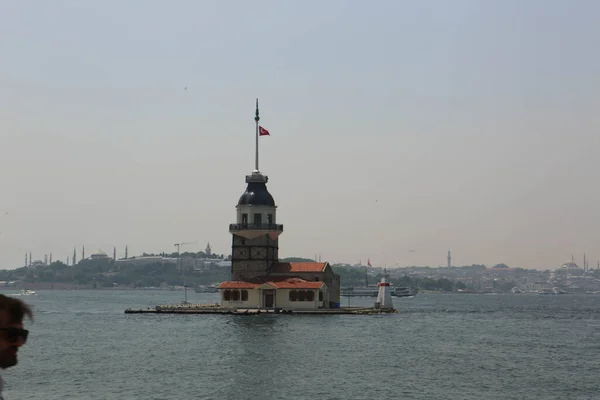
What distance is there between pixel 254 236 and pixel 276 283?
7.03 m

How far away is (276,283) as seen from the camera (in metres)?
109

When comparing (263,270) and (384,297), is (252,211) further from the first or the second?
(384,297)

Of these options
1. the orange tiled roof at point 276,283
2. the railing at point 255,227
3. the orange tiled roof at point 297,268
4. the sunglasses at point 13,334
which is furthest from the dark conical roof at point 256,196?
the sunglasses at point 13,334

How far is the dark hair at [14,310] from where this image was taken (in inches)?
260

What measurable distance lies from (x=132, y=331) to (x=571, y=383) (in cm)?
4701

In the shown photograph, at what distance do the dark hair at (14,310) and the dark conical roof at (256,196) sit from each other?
106194 mm

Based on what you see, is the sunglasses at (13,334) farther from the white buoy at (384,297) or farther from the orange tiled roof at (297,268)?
the white buoy at (384,297)

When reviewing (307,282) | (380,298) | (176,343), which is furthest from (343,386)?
(380,298)

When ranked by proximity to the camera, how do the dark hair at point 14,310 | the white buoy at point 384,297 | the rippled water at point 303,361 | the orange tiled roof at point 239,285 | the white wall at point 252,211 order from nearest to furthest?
the dark hair at point 14,310 < the rippled water at point 303,361 < the orange tiled roof at point 239,285 < the white wall at point 252,211 < the white buoy at point 384,297

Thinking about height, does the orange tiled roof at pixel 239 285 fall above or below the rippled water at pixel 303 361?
above

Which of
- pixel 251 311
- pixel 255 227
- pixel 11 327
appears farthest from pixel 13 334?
pixel 255 227

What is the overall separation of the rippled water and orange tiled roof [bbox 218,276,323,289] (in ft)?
41.9

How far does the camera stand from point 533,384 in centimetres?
4762

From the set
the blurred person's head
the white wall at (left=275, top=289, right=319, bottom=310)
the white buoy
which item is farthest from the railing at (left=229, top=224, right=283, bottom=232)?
the blurred person's head
